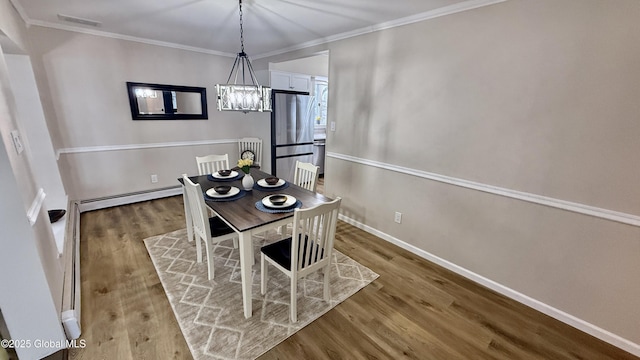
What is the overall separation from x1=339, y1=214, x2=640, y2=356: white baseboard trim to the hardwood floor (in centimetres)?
5

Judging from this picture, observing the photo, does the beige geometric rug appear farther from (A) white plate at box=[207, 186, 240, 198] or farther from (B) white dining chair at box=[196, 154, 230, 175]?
(B) white dining chair at box=[196, 154, 230, 175]

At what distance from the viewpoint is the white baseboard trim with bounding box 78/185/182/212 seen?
372 cm

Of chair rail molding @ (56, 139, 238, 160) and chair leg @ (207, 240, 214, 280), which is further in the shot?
chair rail molding @ (56, 139, 238, 160)

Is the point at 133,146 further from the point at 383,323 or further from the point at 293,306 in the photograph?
the point at 383,323

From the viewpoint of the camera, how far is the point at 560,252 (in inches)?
76.5

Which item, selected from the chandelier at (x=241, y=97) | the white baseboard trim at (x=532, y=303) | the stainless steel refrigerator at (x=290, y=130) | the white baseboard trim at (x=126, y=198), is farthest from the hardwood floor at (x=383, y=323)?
the stainless steel refrigerator at (x=290, y=130)

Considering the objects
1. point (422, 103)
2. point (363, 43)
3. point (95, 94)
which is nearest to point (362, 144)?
point (422, 103)

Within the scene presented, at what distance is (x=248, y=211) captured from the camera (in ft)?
6.68

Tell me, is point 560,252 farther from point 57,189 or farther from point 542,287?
point 57,189

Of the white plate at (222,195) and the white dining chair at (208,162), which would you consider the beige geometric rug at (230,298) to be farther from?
the white dining chair at (208,162)

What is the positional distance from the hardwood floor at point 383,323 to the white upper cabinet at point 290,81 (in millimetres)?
3471

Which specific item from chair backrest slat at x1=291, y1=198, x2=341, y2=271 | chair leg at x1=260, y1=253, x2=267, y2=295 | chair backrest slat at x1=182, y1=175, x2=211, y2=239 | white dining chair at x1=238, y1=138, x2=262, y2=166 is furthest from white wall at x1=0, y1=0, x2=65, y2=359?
white dining chair at x1=238, y1=138, x2=262, y2=166

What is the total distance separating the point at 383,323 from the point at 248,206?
1402mm

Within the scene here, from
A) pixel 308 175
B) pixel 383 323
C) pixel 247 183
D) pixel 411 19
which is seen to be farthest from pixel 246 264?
pixel 411 19
